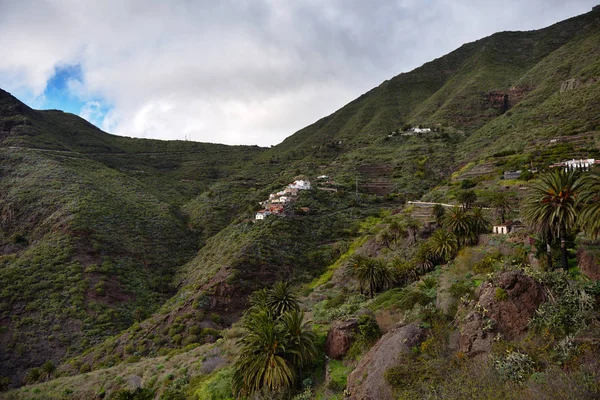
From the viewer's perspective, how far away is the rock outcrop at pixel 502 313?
12.4m

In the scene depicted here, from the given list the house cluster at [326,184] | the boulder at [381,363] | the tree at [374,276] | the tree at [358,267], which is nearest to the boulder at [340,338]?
the boulder at [381,363]

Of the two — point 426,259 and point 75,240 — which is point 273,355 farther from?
point 75,240

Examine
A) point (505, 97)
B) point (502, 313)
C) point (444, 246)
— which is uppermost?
A: point (505, 97)

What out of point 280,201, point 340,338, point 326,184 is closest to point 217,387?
point 340,338

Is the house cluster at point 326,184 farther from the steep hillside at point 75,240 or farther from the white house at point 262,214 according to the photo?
the steep hillside at point 75,240

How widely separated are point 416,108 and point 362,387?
450 feet

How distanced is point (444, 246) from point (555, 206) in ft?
37.6

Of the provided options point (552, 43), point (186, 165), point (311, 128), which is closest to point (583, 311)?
point (186, 165)

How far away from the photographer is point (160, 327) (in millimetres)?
39375

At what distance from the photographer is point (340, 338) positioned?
1727 cm

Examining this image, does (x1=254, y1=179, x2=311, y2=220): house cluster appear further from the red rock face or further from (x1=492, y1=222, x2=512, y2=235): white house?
the red rock face

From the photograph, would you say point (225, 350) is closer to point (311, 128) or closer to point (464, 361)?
point (464, 361)

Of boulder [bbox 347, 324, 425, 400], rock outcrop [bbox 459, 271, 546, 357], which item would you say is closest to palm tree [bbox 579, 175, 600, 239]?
rock outcrop [bbox 459, 271, 546, 357]

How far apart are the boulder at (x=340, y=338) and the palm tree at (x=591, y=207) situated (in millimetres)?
10892
